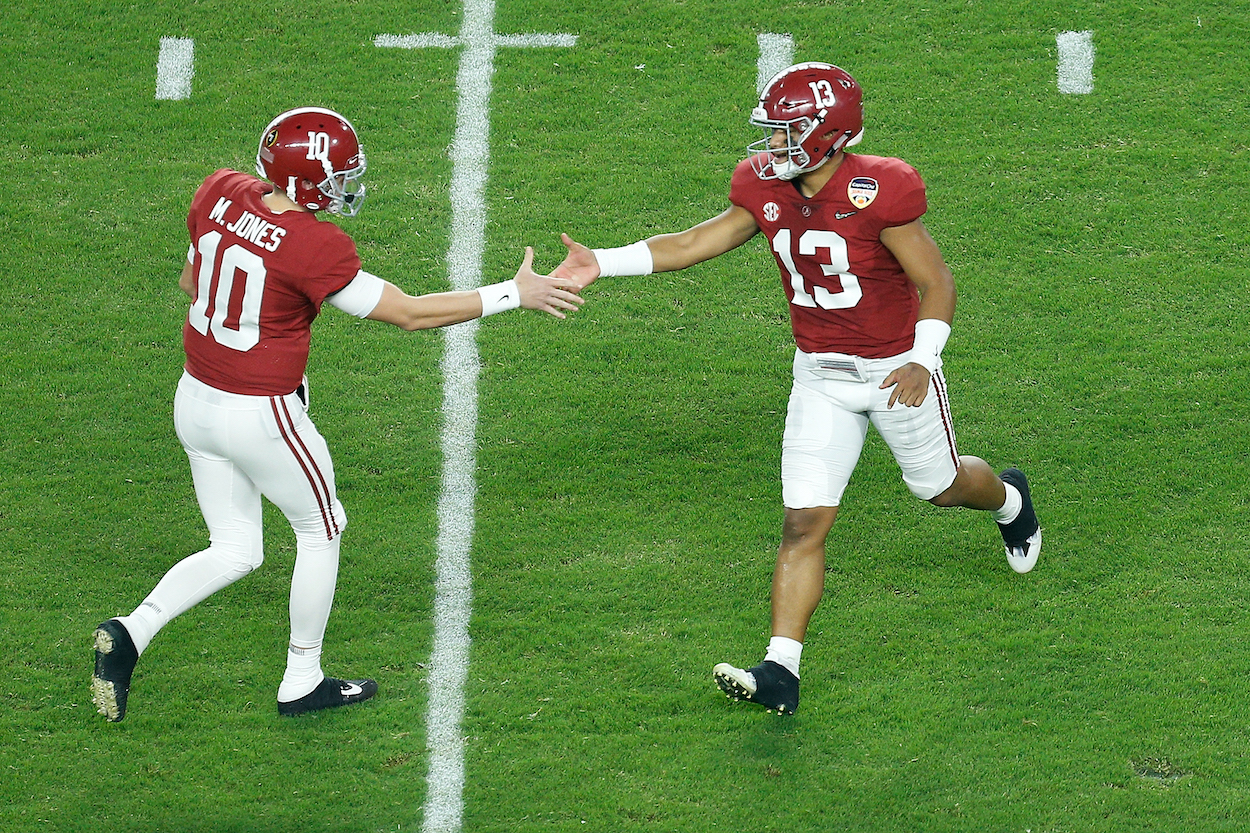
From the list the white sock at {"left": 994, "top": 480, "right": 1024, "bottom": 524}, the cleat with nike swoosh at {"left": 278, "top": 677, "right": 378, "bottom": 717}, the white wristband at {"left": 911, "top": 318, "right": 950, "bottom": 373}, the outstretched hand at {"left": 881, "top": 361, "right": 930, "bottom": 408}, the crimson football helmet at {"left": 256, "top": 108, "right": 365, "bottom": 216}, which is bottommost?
the cleat with nike swoosh at {"left": 278, "top": 677, "right": 378, "bottom": 717}

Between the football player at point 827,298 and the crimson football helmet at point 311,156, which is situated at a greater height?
the crimson football helmet at point 311,156

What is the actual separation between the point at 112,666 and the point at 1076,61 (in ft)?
17.7

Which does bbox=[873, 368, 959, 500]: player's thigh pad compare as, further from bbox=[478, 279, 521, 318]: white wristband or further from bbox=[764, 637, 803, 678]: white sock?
bbox=[478, 279, 521, 318]: white wristband

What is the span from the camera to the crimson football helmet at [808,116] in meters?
4.60

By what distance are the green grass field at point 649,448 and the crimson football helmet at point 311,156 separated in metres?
1.59

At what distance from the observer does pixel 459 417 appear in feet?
20.1

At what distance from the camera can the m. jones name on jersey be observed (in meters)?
4.34

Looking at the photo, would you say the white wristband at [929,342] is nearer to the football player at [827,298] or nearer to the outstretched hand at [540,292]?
the football player at [827,298]

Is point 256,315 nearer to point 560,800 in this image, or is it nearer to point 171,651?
point 171,651

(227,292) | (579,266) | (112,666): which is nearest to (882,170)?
(579,266)

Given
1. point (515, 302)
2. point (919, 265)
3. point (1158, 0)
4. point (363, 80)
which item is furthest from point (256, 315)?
point (1158, 0)

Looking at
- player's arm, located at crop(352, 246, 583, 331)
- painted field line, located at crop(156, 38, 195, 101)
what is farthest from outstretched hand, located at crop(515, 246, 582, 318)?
painted field line, located at crop(156, 38, 195, 101)

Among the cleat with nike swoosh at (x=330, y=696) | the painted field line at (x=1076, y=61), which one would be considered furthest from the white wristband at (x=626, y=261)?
the painted field line at (x=1076, y=61)

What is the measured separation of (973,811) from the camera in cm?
448
